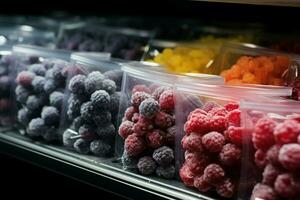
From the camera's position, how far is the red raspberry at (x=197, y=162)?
1.00 meters

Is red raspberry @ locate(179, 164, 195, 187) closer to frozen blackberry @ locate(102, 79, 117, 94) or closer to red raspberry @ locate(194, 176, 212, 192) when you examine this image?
red raspberry @ locate(194, 176, 212, 192)

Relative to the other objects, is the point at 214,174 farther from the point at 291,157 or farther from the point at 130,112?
the point at 130,112

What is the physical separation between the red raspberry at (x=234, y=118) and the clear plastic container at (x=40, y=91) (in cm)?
57

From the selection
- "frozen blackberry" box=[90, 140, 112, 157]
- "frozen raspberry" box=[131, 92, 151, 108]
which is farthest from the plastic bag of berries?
"frozen raspberry" box=[131, 92, 151, 108]

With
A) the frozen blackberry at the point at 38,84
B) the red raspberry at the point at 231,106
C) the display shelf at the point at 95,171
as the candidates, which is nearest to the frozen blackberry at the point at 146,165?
the display shelf at the point at 95,171

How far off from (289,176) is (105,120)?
56cm

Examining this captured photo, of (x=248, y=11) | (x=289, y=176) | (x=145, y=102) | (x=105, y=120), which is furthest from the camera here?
(x=248, y=11)

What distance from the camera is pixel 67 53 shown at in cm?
147

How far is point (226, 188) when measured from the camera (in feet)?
3.18

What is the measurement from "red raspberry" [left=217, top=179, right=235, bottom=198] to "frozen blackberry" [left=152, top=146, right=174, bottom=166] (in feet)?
0.56

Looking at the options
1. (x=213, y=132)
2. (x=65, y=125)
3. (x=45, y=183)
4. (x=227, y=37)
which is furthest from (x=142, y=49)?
(x=213, y=132)

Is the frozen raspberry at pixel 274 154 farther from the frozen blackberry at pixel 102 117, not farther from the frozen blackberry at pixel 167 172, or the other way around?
the frozen blackberry at pixel 102 117

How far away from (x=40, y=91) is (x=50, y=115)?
0.10m

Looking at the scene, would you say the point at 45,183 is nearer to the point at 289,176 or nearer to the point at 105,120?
the point at 105,120
